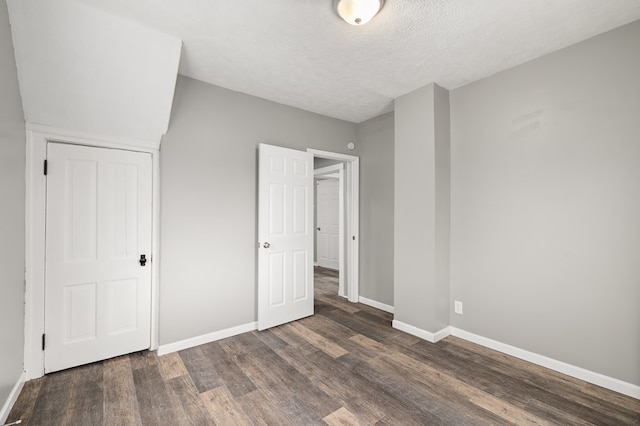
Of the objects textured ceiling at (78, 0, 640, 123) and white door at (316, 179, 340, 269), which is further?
white door at (316, 179, 340, 269)

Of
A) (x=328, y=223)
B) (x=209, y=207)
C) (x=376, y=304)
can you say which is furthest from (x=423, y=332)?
(x=328, y=223)

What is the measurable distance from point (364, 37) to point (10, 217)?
2790 mm

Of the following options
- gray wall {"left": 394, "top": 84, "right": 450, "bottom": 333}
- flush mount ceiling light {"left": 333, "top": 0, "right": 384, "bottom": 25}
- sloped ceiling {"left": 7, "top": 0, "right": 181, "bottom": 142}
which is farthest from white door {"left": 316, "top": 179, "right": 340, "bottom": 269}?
flush mount ceiling light {"left": 333, "top": 0, "right": 384, "bottom": 25}

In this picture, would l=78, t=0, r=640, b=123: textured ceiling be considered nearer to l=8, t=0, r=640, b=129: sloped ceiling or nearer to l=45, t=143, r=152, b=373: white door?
l=8, t=0, r=640, b=129: sloped ceiling

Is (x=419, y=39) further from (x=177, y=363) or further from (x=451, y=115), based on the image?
(x=177, y=363)

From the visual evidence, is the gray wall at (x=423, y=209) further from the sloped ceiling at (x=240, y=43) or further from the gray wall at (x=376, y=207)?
the gray wall at (x=376, y=207)

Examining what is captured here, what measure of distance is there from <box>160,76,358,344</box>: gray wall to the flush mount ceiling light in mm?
1626

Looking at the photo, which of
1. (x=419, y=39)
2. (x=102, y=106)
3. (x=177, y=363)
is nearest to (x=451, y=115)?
(x=419, y=39)

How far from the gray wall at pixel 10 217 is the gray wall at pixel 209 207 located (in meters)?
0.92

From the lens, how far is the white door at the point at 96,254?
231cm

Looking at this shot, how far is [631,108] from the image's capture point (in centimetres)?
207

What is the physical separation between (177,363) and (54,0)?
107 inches

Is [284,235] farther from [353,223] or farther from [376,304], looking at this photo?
[376,304]

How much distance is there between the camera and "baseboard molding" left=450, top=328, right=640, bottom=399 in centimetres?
205
